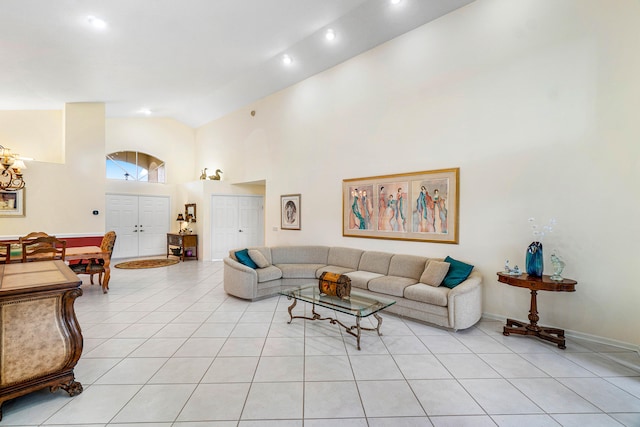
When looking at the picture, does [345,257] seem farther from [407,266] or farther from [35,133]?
[35,133]

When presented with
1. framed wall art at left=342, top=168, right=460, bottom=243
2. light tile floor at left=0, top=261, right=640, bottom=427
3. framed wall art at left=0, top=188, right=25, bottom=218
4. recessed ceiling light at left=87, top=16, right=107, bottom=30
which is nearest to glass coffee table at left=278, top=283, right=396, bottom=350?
light tile floor at left=0, top=261, right=640, bottom=427

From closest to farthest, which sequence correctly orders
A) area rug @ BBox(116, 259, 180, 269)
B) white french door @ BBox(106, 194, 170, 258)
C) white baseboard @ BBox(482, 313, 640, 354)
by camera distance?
white baseboard @ BBox(482, 313, 640, 354) < area rug @ BBox(116, 259, 180, 269) < white french door @ BBox(106, 194, 170, 258)

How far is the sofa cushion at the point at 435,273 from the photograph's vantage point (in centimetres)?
383

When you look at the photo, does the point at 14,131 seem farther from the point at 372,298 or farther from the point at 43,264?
the point at 372,298

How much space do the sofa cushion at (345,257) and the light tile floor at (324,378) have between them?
1447 mm

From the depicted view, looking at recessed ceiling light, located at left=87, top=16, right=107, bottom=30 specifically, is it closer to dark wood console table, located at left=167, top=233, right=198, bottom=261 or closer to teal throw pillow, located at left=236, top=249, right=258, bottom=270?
teal throw pillow, located at left=236, top=249, right=258, bottom=270

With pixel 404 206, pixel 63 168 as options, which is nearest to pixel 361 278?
pixel 404 206

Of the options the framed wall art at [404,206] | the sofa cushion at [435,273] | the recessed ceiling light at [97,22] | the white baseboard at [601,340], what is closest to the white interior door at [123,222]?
the recessed ceiling light at [97,22]

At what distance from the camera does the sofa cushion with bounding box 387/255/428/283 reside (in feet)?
14.0

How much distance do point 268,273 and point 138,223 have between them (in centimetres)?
625

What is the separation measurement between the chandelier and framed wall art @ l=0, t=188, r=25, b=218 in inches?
7.5

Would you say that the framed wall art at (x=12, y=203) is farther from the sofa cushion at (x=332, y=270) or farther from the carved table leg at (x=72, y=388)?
the sofa cushion at (x=332, y=270)

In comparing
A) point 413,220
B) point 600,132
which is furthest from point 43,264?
point 600,132

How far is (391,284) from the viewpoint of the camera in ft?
13.1
